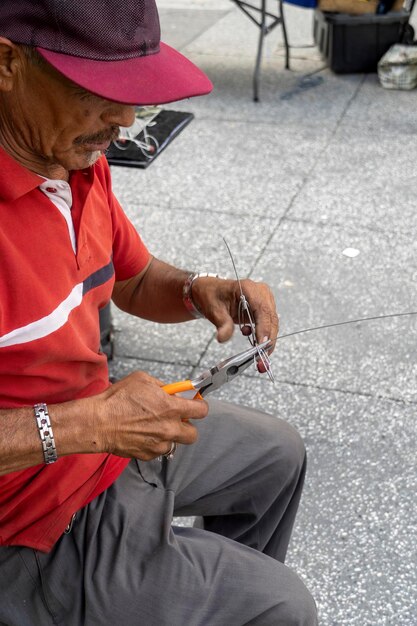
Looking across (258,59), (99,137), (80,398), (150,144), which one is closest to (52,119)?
(99,137)

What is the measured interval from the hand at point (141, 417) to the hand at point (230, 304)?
37cm

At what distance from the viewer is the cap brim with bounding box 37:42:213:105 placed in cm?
152

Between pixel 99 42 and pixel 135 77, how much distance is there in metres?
0.09

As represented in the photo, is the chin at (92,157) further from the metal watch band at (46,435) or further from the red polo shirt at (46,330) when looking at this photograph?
the metal watch band at (46,435)

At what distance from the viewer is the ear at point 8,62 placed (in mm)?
1533

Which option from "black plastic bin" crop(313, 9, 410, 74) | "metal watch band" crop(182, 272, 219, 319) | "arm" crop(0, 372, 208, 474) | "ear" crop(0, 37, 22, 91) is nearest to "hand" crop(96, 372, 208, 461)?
"arm" crop(0, 372, 208, 474)

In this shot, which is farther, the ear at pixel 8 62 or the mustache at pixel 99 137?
the mustache at pixel 99 137

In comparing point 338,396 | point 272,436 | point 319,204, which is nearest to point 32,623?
point 272,436

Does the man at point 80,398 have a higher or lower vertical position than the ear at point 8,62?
lower

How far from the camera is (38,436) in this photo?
158 cm

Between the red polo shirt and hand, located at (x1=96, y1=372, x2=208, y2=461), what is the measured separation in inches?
2.7

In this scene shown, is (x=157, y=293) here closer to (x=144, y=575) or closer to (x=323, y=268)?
(x=144, y=575)

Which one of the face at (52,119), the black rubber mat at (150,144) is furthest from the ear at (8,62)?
the black rubber mat at (150,144)

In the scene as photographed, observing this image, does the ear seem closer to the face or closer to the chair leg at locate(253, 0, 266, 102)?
the face
